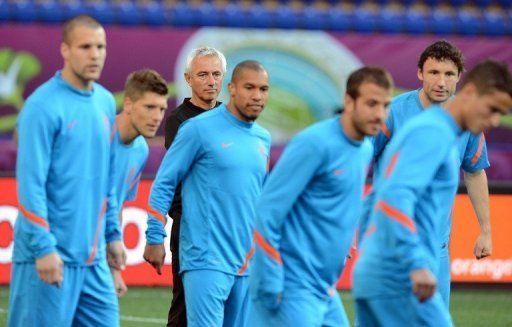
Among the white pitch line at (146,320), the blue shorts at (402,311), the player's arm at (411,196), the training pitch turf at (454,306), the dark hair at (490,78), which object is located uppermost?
the dark hair at (490,78)

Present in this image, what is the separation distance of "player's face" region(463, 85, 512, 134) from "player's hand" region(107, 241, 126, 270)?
7.02 ft

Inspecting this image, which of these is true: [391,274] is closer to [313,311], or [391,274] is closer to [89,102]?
[313,311]

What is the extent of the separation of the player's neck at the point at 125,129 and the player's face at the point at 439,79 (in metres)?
2.19

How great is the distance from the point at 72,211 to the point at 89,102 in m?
0.57

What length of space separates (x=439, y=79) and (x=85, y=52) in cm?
286

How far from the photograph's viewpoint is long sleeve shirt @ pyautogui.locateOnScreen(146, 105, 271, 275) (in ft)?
24.9

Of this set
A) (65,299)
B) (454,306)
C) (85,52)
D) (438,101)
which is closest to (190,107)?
(438,101)

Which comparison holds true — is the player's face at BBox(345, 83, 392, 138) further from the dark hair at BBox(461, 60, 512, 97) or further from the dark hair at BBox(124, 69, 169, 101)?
the dark hair at BBox(124, 69, 169, 101)

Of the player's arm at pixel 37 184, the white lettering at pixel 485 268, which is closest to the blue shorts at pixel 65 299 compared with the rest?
the player's arm at pixel 37 184

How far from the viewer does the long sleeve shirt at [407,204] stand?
5469mm

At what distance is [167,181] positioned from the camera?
7.60m

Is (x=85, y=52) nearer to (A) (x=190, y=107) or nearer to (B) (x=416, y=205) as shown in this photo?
(B) (x=416, y=205)

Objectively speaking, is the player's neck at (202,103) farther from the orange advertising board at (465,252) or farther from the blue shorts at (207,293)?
the orange advertising board at (465,252)

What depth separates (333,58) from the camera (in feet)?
50.9
